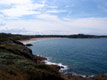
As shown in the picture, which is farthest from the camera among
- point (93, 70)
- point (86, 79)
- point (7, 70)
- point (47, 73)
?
point (93, 70)

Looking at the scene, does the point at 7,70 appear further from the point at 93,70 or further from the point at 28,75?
the point at 93,70

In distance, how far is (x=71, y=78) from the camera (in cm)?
2464

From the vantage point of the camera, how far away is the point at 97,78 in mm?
24484

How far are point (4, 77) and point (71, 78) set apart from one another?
16.0 metres

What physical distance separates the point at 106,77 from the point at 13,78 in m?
19.8

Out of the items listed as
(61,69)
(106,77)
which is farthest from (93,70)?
(61,69)

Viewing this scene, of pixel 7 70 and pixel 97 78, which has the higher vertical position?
pixel 7 70

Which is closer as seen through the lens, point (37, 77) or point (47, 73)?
point (37, 77)

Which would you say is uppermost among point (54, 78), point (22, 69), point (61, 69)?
point (22, 69)

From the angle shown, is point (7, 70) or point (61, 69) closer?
point (7, 70)

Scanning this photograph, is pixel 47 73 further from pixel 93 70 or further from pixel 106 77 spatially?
pixel 93 70

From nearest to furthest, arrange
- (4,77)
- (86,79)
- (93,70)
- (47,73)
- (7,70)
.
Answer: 1. (4,77)
2. (7,70)
3. (47,73)
4. (86,79)
5. (93,70)

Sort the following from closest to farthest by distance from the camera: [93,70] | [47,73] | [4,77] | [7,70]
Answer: [4,77] → [7,70] → [47,73] → [93,70]

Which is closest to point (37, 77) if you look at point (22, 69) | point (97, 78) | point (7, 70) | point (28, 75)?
point (28, 75)
